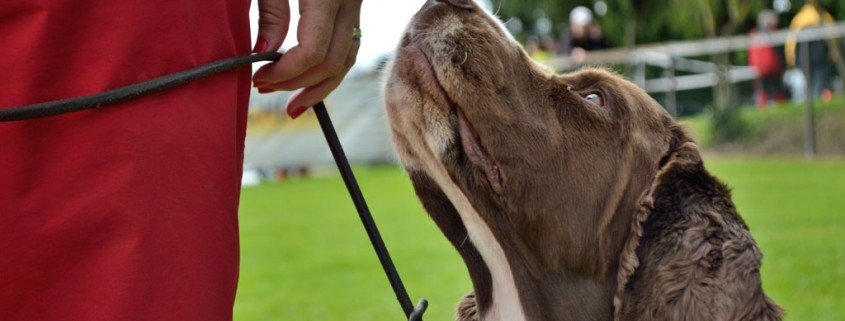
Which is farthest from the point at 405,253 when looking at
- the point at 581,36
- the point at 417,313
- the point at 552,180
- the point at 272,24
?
the point at 581,36

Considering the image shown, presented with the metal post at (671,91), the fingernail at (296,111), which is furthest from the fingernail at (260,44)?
the metal post at (671,91)

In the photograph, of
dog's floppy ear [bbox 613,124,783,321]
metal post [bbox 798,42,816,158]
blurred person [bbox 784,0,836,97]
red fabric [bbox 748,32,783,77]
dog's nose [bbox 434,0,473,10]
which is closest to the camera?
dog's floppy ear [bbox 613,124,783,321]

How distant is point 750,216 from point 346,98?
16030 millimetres

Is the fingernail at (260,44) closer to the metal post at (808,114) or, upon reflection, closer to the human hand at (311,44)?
the human hand at (311,44)

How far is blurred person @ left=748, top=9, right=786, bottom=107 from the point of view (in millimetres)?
22125

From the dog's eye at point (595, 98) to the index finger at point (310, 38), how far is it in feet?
3.90

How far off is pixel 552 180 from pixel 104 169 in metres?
1.53

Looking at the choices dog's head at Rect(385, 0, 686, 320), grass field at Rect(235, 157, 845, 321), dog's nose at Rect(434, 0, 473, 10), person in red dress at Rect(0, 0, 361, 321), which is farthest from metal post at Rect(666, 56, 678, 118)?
person in red dress at Rect(0, 0, 361, 321)

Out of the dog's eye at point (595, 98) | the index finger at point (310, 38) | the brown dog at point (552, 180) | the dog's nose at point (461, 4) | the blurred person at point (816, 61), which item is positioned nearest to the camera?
the index finger at point (310, 38)

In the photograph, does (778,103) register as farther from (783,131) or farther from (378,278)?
(378,278)

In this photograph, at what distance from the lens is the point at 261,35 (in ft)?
8.25

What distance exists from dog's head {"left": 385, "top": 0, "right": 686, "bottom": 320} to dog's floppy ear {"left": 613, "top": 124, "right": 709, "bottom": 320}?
0.04m

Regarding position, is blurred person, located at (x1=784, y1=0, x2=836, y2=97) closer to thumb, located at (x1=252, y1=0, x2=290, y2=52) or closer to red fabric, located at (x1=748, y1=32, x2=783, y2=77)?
red fabric, located at (x1=748, y1=32, x2=783, y2=77)

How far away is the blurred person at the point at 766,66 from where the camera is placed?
22.1 meters
